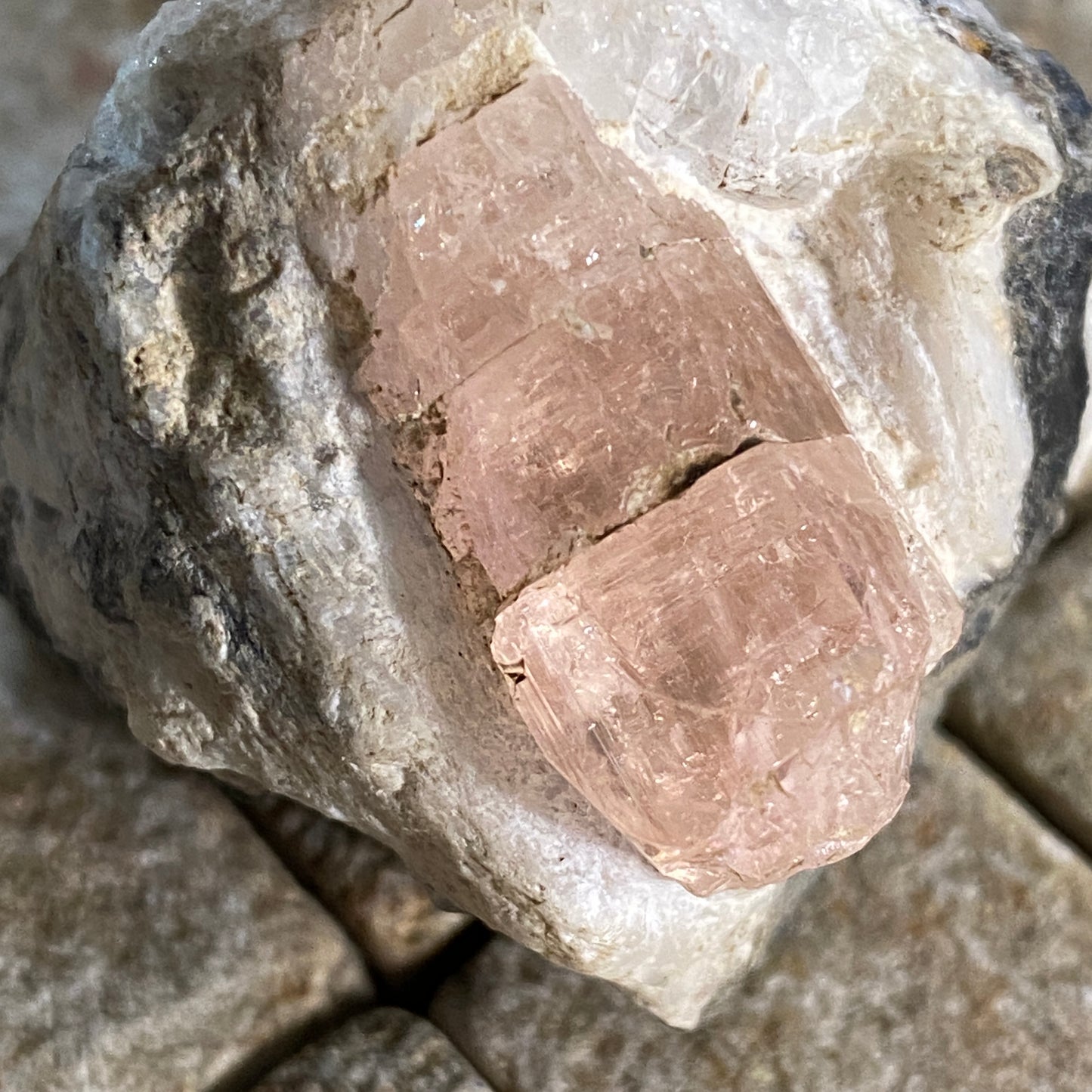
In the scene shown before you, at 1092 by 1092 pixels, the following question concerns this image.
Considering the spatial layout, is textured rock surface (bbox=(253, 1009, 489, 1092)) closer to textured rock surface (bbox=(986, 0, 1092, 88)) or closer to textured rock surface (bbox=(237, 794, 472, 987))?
textured rock surface (bbox=(237, 794, 472, 987))

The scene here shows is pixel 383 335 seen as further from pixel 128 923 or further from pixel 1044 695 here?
pixel 1044 695

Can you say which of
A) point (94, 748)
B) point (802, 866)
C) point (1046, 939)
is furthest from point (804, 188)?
point (94, 748)

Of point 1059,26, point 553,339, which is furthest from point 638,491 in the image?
point 1059,26

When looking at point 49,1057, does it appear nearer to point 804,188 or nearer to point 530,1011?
point 530,1011

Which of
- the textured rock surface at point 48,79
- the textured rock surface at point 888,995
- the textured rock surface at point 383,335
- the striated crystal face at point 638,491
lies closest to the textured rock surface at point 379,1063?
the textured rock surface at point 888,995

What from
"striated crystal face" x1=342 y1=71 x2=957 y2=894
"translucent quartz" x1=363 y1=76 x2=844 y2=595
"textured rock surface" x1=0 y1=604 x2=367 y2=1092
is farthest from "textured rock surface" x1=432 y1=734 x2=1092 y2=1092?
"translucent quartz" x1=363 y1=76 x2=844 y2=595
